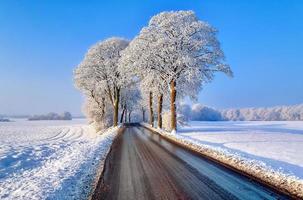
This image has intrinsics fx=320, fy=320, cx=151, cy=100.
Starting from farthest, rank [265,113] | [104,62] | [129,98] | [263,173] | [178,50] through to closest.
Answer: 1. [265,113]
2. [129,98]
3. [104,62]
4. [178,50]
5. [263,173]

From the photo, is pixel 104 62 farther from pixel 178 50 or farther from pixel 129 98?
pixel 129 98

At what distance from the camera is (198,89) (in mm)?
37844

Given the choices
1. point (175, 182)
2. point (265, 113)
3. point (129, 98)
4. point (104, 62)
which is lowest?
point (175, 182)

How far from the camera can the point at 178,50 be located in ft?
110

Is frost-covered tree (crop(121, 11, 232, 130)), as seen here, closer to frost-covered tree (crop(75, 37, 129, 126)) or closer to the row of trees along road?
the row of trees along road

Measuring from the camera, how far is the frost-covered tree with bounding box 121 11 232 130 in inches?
1298

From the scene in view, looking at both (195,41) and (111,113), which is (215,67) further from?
(111,113)

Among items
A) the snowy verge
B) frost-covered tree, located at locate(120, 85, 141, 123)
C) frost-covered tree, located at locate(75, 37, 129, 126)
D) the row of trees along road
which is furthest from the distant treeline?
the snowy verge

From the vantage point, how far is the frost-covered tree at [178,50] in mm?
32969

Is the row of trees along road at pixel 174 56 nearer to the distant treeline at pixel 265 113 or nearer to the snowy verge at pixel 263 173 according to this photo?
the snowy verge at pixel 263 173

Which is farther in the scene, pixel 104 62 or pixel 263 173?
pixel 104 62

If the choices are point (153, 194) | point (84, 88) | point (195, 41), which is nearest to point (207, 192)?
point (153, 194)

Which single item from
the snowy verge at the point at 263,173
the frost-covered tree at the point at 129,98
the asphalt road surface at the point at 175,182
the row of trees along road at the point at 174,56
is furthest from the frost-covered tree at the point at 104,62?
the asphalt road surface at the point at 175,182

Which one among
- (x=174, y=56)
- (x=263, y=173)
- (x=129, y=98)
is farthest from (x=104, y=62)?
(x=263, y=173)
